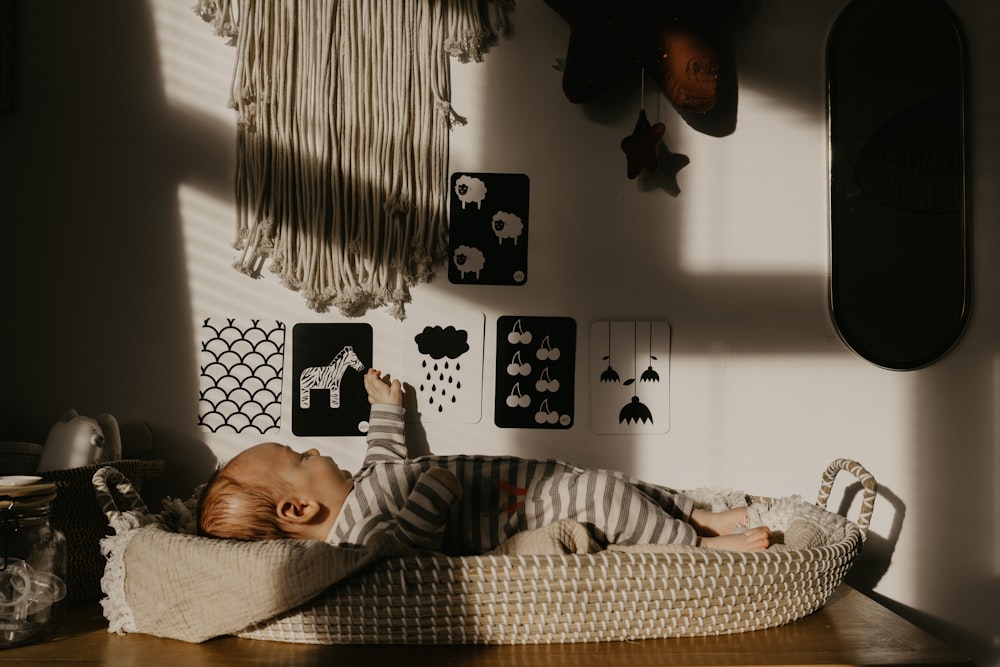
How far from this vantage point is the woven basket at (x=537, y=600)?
39.6 inches

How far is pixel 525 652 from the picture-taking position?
3.34 feet

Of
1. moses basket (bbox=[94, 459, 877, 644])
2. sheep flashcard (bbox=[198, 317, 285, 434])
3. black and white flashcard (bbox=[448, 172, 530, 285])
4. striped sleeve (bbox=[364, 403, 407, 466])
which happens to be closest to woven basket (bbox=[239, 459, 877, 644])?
moses basket (bbox=[94, 459, 877, 644])

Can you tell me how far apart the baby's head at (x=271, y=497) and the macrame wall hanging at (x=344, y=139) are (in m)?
0.37

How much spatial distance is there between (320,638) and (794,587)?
2.32 ft

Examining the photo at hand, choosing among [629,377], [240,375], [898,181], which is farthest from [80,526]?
[898,181]

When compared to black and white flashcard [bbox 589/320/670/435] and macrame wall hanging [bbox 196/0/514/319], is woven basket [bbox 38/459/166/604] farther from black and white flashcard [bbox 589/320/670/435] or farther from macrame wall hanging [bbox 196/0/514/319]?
black and white flashcard [bbox 589/320/670/435]

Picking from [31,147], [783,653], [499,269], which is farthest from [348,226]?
[783,653]

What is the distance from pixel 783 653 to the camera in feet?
3.36

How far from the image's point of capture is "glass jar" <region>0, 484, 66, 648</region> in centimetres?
102

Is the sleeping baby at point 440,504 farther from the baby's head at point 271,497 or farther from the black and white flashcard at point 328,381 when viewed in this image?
the black and white flashcard at point 328,381

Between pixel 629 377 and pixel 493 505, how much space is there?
434 mm

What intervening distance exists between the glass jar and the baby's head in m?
0.24

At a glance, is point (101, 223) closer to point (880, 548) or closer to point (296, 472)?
point (296, 472)

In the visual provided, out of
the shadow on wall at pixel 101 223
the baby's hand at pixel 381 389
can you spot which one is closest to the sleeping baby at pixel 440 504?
the baby's hand at pixel 381 389
